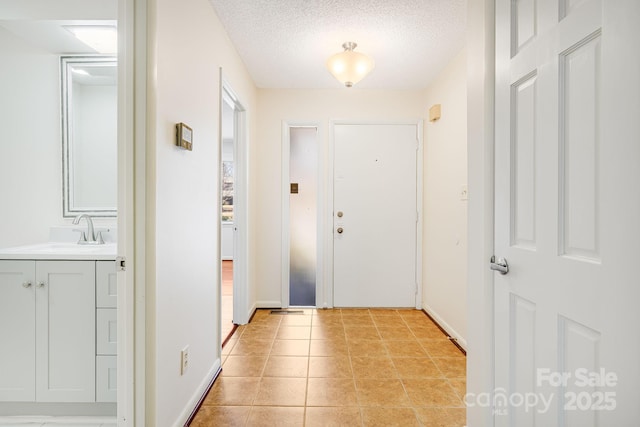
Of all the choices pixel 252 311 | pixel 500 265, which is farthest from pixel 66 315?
pixel 500 265

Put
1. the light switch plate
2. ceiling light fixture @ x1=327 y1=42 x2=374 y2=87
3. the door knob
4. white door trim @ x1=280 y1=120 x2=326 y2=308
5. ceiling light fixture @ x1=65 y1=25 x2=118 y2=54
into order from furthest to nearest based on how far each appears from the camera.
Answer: white door trim @ x1=280 y1=120 x2=326 y2=308 < the light switch plate < ceiling light fixture @ x1=327 y1=42 x2=374 y2=87 < ceiling light fixture @ x1=65 y1=25 x2=118 y2=54 < the door knob

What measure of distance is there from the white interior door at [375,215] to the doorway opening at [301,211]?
21cm

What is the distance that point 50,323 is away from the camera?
157cm

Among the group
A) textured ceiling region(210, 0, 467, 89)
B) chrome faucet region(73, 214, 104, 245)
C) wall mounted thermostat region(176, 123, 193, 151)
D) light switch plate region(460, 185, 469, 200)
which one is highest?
textured ceiling region(210, 0, 467, 89)

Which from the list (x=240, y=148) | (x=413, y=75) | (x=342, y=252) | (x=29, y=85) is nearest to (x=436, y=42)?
(x=413, y=75)

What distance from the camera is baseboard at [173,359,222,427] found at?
158cm

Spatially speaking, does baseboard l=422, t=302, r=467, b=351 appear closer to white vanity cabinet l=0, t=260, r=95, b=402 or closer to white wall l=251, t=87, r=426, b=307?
white wall l=251, t=87, r=426, b=307

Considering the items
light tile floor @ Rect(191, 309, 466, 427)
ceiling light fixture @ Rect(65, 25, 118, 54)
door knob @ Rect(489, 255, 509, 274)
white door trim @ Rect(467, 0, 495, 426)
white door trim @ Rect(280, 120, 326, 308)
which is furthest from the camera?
white door trim @ Rect(280, 120, 326, 308)

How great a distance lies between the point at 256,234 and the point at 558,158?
2883mm

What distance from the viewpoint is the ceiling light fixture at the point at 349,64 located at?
2.37 metres

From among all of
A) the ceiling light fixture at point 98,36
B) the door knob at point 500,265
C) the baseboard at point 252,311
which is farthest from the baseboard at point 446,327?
the ceiling light fixture at point 98,36

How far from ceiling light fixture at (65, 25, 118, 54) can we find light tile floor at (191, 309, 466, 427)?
7.32 ft

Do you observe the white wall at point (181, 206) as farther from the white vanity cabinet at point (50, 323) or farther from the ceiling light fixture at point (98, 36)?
the ceiling light fixture at point (98, 36)

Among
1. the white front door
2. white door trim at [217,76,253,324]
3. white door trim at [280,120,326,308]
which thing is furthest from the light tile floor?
the white front door
